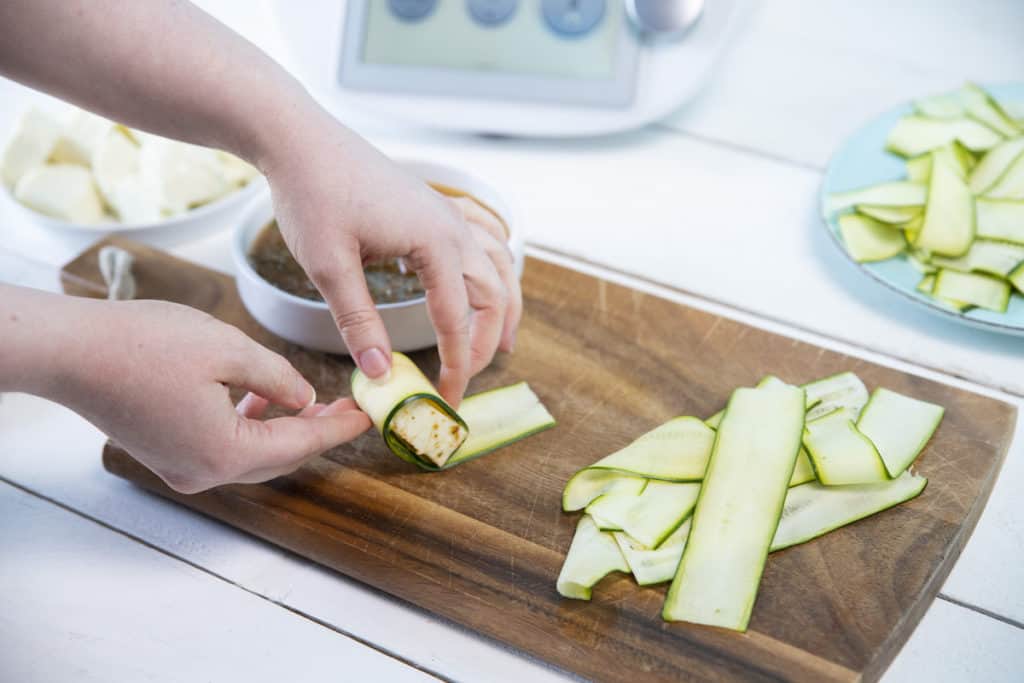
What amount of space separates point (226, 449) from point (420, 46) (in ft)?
3.20

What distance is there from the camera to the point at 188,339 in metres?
0.91

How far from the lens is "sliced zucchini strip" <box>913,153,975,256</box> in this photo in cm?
130

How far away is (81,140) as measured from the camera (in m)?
1.57

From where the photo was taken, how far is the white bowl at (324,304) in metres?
1.21

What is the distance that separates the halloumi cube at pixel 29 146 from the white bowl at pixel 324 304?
1.56 ft

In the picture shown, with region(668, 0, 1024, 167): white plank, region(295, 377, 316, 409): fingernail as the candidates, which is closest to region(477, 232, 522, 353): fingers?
region(295, 377, 316, 409): fingernail

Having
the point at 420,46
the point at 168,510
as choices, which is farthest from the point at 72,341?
the point at 420,46

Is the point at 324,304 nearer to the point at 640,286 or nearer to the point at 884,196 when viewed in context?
the point at 640,286

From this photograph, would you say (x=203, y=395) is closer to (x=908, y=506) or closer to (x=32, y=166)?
(x=908, y=506)

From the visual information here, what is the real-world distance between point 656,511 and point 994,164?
0.84 meters

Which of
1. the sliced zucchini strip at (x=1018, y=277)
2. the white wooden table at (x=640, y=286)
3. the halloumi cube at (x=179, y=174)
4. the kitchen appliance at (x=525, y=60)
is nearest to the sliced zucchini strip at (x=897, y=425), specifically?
the white wooden table at (x=640, y=286)

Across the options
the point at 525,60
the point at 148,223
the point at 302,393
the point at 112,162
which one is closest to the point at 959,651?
the point at 302,393

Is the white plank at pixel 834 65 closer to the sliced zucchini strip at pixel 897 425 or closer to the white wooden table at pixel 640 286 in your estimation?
the white wooden table at pixel 640 286

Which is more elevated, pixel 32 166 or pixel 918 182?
pixel 918 182
